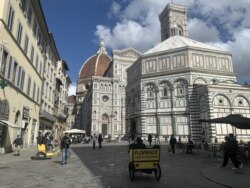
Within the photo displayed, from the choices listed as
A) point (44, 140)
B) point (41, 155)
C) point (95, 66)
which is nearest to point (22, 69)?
point (44, 140)

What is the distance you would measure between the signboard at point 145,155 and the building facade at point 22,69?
389 inches

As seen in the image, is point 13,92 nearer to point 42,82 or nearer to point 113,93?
point 42,82

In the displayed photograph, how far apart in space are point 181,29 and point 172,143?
4482 cm

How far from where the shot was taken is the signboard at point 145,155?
8.34 m

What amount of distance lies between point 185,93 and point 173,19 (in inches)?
1120

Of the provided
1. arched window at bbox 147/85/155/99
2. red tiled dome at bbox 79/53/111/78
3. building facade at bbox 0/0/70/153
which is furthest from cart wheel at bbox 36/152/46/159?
red tiled dome at bbox 79/53/111/78

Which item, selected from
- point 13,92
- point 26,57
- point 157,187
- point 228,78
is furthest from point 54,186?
point 228,78

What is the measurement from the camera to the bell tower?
56.5m

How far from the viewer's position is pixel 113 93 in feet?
240

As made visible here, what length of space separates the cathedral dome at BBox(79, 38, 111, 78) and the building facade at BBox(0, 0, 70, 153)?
76.6 meters

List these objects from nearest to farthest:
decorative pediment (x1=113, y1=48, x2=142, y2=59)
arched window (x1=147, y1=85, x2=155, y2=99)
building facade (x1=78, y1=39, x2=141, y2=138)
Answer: arched window (x1=147, y1=85, x2=155, y2=99) < building facade (x1=78, y1=39, x2=141, y2=138) < decorative pediment (x1=113, y1=48, x2=142, y2=59)

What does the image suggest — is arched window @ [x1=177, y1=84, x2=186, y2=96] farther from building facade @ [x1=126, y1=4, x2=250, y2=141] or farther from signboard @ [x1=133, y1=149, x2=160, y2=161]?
signboard @ [x1=133, y1=149, x2=160, y2=161]

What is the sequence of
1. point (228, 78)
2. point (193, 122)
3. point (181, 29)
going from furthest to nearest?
point (181, 29), point (228, 78), point (193, 122)

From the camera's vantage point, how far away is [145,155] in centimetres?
838
